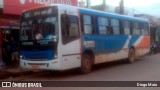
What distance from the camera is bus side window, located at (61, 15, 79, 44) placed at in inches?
488

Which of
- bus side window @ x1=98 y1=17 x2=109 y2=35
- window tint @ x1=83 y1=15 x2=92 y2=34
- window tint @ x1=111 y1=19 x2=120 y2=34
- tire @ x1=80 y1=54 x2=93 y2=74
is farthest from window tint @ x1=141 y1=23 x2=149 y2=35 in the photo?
tire @ x1=80 y1=54 x2=93 y2=74

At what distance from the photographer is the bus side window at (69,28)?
1241 centimetres

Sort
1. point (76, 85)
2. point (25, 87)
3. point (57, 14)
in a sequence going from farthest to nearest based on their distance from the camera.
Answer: point (57, 14) < point (76, 85) < point (25, 87)

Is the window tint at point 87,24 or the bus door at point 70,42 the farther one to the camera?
the window tint at point 87,24

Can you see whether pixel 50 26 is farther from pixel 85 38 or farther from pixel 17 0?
pixel 17 0

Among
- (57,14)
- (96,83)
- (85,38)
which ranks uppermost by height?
(57,14)

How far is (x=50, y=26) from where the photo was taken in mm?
12328

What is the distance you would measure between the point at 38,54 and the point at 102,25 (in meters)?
4.16

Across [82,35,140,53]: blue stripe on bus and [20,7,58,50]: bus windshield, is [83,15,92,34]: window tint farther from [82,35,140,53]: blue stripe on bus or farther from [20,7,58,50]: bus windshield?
[20,7,58,50]: bus windshield

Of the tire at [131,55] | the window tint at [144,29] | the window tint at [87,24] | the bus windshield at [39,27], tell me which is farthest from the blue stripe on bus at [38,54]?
the window tint at [144,29]

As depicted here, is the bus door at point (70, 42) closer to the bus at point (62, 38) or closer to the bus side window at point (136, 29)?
the bus at point (62, 38)

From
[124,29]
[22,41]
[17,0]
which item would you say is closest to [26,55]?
[22,41]

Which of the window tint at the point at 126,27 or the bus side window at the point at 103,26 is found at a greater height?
the bus side window at the point at 103,26

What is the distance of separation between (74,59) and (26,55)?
6.39 feet
